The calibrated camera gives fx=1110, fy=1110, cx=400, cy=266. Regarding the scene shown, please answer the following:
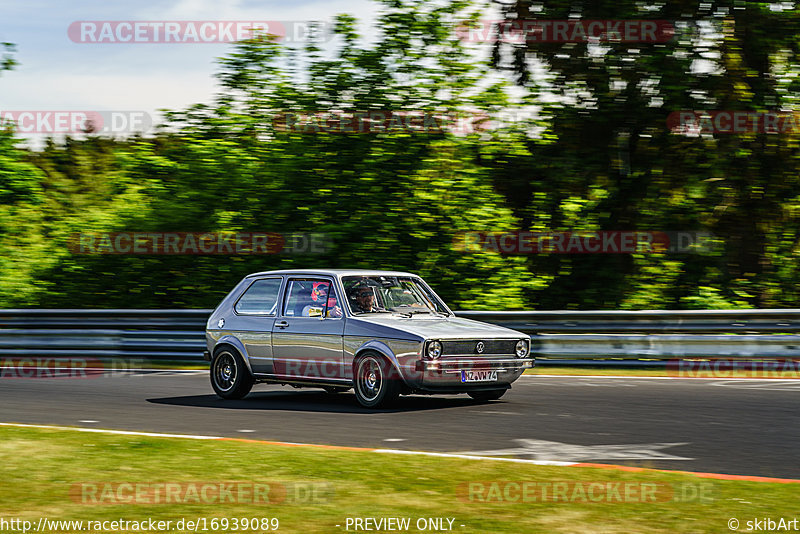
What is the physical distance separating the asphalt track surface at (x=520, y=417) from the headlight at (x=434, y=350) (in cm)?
62

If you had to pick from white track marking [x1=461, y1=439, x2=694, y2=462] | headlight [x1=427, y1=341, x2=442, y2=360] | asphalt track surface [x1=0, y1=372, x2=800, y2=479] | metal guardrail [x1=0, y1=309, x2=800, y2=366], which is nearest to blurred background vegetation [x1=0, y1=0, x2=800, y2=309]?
metal guardrail [x1=0, y1=309, x2=800, y2=366]

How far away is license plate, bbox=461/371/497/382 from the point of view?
12.0 metres

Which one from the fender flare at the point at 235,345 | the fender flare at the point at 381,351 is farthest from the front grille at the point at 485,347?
the fender flare at the point at 235,345

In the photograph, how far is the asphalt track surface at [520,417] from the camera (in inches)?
361

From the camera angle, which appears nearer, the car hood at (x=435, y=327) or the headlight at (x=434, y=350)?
the headlight at (x=434, y=350)

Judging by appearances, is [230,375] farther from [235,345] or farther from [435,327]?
[435,327]

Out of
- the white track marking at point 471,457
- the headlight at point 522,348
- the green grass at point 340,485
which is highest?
the headlight at point 522,348

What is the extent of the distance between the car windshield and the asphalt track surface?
3.58 feet

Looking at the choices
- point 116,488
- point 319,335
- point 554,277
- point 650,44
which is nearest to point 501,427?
point 319,335

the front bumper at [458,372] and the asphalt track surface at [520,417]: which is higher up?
the front bumper at [458,372]

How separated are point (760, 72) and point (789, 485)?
53.9 ft

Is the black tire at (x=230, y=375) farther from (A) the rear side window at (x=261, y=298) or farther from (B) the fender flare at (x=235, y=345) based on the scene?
(A) the rear side window at (x=261, y=298)

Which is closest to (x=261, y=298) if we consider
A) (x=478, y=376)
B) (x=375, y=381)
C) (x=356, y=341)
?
(x=356, y=341)

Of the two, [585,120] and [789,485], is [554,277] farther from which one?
[789,485]
